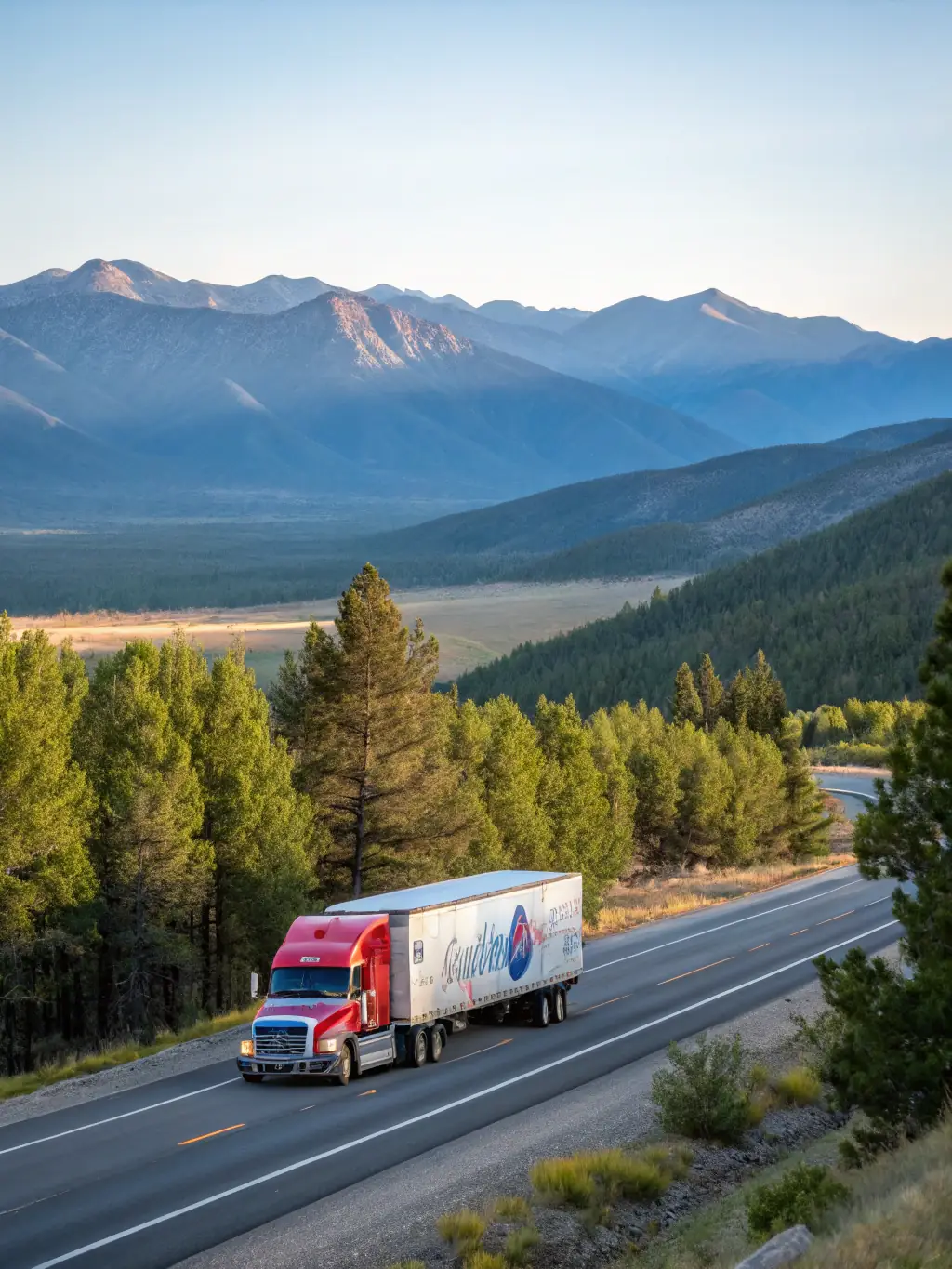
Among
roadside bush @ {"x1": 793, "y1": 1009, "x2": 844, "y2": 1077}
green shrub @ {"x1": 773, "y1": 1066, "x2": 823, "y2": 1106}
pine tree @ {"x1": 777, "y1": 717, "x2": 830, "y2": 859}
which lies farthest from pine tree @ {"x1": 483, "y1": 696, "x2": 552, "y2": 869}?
pine tree @ {"x1": 777, "y1": 717, "x2": 830, "y2": 859}

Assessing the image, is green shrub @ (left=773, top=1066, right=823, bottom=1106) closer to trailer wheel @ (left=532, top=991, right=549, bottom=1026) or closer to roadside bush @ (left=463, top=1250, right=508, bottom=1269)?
trailer wheel @ (left=532, top=991, right=549, bottom=1026)

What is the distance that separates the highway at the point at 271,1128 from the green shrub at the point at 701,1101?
2.98m

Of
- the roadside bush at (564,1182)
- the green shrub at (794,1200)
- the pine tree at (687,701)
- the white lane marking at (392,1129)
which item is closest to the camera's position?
the green shrub at (794,1200)

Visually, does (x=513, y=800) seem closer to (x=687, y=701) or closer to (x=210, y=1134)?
(x=210, y=1134)

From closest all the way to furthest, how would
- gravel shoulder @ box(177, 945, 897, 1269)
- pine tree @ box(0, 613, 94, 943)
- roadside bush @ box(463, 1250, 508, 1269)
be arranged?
roadside bush @ box(463, 1250, 508, 1269)
gravel shoulder @ box(177, 945, 897, 1269)
pine tree @ box(0, 613, 94, 943)

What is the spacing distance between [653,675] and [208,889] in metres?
124

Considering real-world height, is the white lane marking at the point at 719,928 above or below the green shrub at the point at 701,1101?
below

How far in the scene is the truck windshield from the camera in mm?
26109

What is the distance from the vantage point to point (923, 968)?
16344 millimetres

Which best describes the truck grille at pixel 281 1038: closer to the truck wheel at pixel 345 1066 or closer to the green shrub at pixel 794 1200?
the truck wheel at pixel 345 1066

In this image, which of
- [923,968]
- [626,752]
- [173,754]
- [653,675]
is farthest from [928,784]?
[653,675]

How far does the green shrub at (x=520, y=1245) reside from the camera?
55.1ft

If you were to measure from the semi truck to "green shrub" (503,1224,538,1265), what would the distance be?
29.7 ft

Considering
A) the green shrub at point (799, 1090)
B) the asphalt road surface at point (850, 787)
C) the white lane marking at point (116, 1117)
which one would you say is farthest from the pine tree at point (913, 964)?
the asphalt road surface at point (850, 787)
